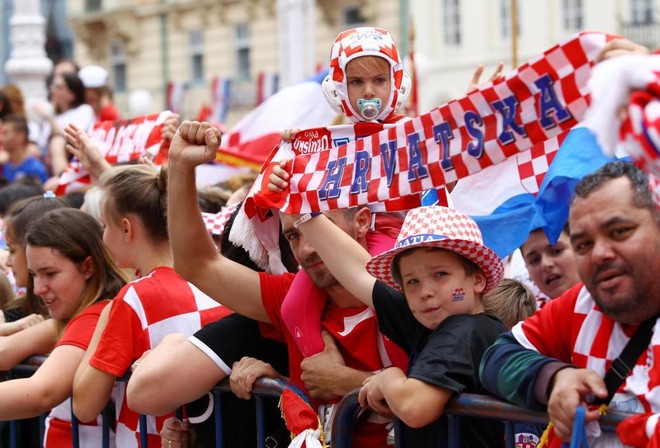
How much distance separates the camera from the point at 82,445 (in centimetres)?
480

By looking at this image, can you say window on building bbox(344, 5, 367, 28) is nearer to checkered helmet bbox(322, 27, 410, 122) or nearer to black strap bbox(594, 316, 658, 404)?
checkered helmet bbox(322, 27, 410, 122)

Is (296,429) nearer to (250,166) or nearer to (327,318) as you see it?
(327,318)

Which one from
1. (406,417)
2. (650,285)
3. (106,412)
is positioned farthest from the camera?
(106,412)

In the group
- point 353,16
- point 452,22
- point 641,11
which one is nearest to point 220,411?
point 641,11

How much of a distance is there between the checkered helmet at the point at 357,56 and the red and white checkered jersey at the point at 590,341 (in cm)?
129

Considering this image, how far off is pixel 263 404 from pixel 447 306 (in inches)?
35.9

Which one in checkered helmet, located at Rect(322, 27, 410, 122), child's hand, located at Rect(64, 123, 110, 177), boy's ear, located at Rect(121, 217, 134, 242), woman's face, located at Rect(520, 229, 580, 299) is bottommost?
woman's face, located at Rect(520, 229, 580, 299)

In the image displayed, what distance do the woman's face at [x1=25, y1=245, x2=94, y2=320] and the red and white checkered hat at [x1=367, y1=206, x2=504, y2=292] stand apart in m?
1.74

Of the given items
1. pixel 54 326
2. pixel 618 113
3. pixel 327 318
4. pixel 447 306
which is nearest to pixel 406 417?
pixel 447 306

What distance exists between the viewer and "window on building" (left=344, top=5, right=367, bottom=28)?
1443 inches

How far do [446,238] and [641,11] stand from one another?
30.2 meters

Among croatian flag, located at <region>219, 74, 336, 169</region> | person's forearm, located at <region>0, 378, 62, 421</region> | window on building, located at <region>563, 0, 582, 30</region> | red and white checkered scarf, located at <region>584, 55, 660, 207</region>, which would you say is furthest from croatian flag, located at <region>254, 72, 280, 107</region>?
red and white checkered scarf, located at <region>584, 55, 660, 207</region>

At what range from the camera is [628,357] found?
2975mm

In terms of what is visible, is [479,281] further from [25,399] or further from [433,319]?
[25,399]
